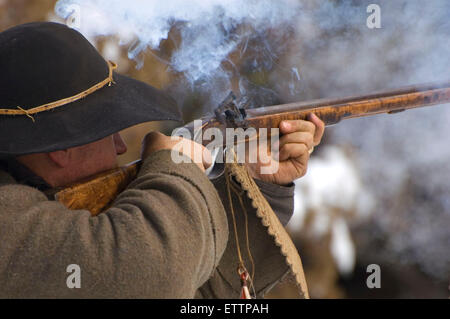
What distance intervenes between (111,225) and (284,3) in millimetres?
2101

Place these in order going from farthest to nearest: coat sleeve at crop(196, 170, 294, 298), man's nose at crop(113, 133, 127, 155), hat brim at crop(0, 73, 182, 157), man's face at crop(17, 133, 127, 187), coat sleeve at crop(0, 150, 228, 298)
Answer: coat sleeve at crop(196, 170, 294, 298), man's nose at crop(113, 133, 127, 155), man's face at crop(17, 133, 127, 187), hat brim at crop(0, 73, 182, 157), coat sleeve at crop(0, 150, 228, 298)

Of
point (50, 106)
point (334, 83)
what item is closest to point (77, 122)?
point (50, 106)

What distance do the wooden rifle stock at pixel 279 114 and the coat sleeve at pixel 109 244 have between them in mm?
95

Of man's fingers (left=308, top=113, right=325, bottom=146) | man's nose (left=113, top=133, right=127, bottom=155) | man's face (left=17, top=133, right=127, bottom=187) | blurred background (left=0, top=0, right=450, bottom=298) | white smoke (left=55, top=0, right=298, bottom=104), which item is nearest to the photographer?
man's face (left=17, top=133, right=127, bottom=187)

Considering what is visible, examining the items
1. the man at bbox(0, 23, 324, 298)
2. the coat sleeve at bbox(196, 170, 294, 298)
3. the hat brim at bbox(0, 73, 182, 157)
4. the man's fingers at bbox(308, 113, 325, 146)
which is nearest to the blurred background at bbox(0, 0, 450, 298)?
the man's fingers at bbox(308, 113, 325, 146)

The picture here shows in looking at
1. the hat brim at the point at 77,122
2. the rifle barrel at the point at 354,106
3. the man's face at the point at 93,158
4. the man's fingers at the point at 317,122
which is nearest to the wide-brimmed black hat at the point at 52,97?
the hat brim at the point at 77,122

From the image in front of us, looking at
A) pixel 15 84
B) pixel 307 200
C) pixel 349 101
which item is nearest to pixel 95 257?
pixel 15 84

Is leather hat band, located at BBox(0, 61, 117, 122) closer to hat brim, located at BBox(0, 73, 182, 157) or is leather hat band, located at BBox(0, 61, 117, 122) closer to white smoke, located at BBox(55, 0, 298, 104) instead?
hat brim, located at BBox(0, 73, 182, 157)

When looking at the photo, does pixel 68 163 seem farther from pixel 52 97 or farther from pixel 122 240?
pixel 122 240

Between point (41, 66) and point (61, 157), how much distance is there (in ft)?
0.80

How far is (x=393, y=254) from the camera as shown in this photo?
3.24 meters

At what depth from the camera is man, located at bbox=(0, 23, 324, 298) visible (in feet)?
3.22
